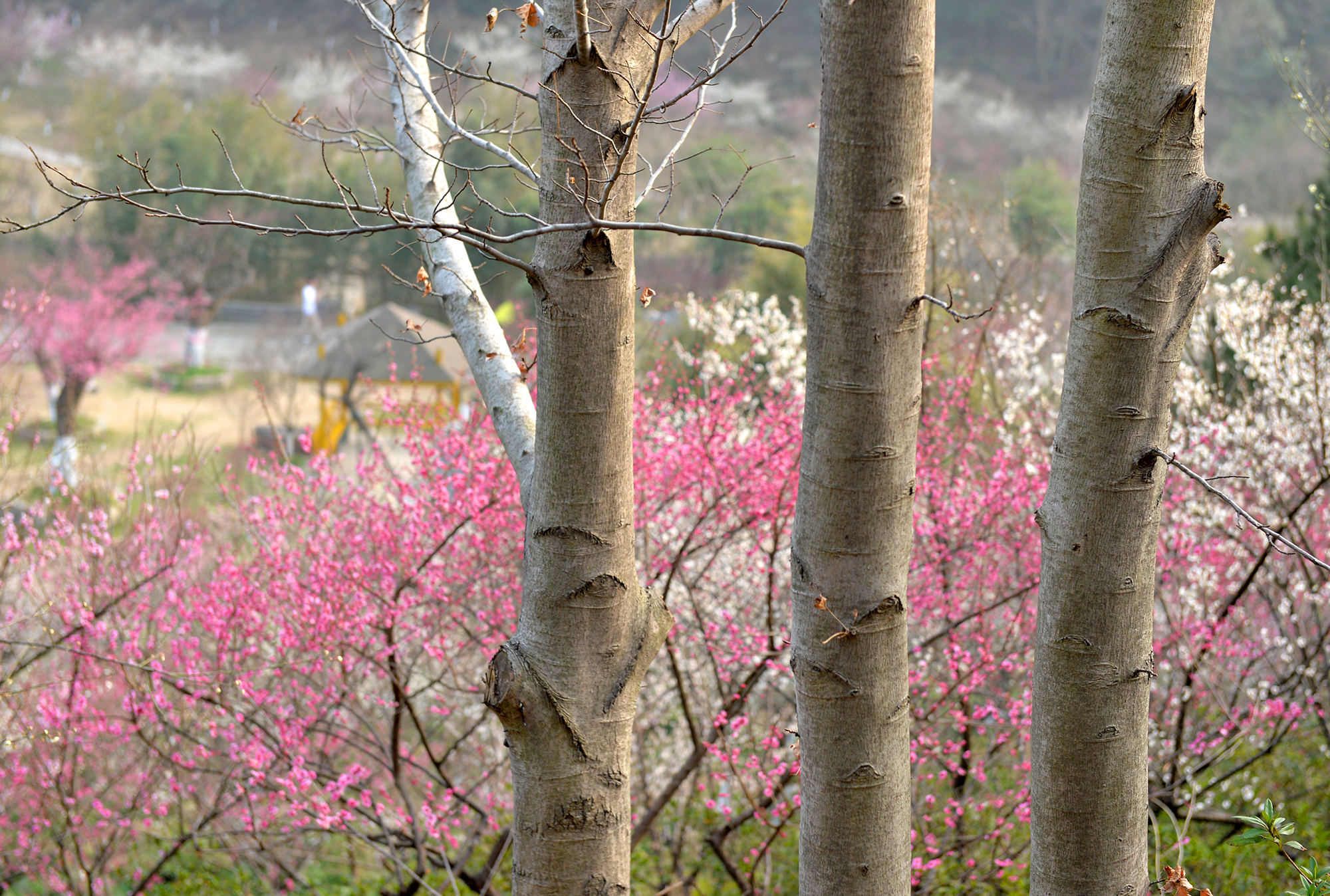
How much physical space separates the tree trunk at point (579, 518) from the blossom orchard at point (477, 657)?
1246mm

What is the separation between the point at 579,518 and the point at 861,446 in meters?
0.49

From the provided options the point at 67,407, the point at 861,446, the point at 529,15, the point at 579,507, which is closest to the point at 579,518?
the point at 579,507

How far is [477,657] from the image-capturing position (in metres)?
4.45

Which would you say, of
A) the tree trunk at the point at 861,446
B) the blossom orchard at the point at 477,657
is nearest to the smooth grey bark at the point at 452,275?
the tree trunk at the point at 861,446

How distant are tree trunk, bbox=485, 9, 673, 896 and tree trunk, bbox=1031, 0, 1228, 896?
26.7 inches

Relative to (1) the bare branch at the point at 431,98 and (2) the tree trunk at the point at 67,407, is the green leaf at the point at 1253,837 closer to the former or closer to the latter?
(1) the bare branch at the point at 431,98

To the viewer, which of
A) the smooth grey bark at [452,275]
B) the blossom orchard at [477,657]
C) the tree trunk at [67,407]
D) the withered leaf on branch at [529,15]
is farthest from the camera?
the tree trunk at [67,407]

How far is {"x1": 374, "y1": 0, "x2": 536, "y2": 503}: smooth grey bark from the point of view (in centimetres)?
180

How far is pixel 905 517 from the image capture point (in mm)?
1390

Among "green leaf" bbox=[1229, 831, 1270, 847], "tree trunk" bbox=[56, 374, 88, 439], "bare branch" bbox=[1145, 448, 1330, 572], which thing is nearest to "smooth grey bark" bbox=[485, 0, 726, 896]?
"bare branch" bbox=[1145, 448, 1330, 572]

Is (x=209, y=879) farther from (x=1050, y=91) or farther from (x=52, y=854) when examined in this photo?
(x=1050, y=91)

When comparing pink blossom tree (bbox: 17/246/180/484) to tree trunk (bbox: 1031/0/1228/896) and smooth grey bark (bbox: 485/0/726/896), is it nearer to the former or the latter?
smooth grey bark (bbox: 485/0/726/896)

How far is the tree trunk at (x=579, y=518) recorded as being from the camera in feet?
4.83

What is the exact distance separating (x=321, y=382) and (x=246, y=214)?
31.4 ft
